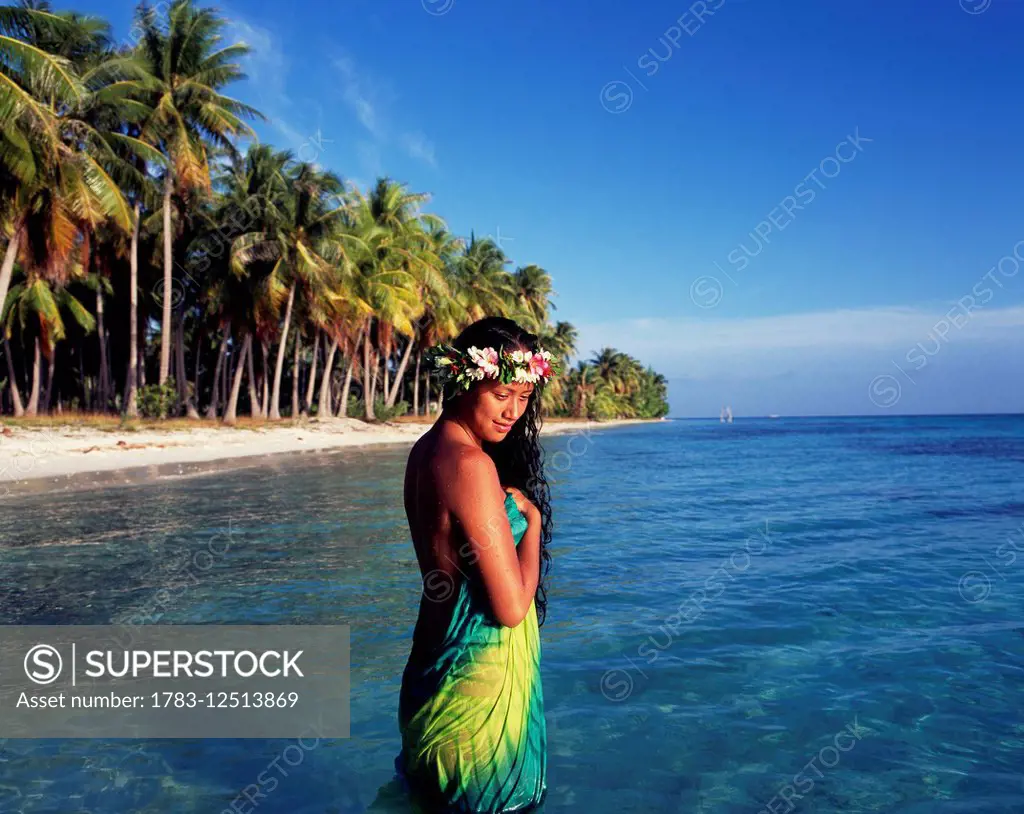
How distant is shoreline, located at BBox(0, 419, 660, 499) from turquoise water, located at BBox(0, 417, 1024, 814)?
10.5 feet

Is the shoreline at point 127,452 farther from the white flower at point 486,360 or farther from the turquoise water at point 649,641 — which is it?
the white flower at point 486,360

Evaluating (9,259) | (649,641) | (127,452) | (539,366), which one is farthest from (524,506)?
(9,259)

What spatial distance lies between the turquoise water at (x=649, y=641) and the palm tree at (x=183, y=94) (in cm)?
1964

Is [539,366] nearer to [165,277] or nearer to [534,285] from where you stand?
[165,277]

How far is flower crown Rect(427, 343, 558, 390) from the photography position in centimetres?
239

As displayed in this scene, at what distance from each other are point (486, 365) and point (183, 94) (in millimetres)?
33052

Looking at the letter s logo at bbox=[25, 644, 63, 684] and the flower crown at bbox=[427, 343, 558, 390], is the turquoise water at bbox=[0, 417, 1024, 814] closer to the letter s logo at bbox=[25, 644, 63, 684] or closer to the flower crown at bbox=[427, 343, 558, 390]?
the letter s logo at bbox=[25, 644, 63, 684]

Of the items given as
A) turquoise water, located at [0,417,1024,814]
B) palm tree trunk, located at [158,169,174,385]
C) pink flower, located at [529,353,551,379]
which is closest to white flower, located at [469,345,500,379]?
pink flower, located at [529,353,551,379]

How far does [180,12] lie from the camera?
3058 cm

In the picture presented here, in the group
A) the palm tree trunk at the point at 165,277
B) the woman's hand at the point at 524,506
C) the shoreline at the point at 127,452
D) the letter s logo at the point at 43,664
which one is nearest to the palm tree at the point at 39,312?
the palm tree trunk at the point at 165,277

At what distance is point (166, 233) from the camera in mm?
29453

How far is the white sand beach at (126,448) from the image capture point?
56.3 feet

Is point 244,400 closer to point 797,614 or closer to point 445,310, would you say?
point 445,310

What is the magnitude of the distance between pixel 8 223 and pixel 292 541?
17563mm
